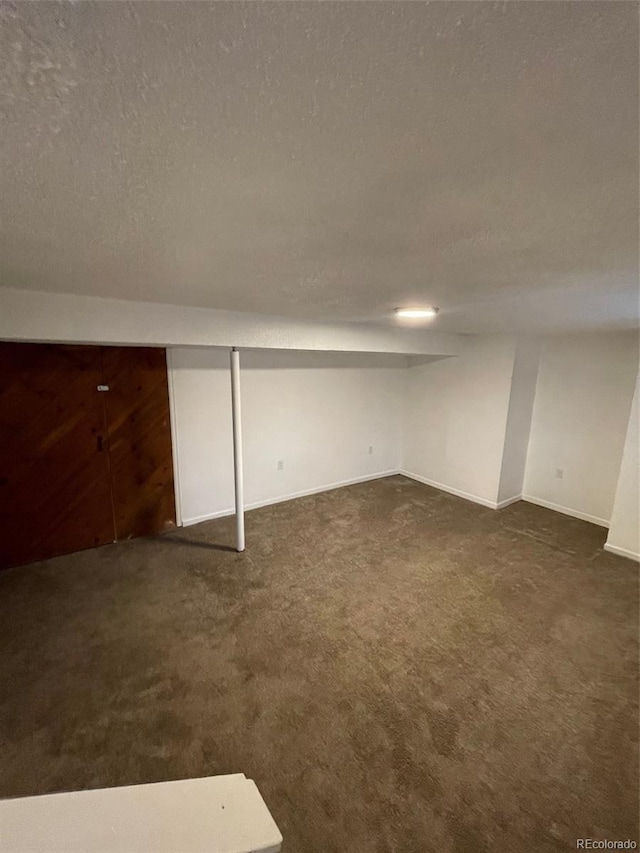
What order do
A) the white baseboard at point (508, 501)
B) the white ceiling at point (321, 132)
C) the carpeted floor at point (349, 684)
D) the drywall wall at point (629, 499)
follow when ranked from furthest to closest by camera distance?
the white baseboard at point (508, 501) → the drywall wall at point (629, 499) → the carpeted floor at point (349, 684) → the white ceiling at point (321, 132)

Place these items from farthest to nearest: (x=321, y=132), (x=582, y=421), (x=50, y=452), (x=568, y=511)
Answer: (x=568, y=511)
(x=582, y=421)
(x=50, y=452)
(x=321, y=132)

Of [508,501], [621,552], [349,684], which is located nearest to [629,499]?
[621,552]

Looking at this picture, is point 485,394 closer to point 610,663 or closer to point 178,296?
point 610,663

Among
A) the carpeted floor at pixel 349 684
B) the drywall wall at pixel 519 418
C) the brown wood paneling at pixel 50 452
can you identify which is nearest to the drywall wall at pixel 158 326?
the brown wood paneling at pixel 50 452

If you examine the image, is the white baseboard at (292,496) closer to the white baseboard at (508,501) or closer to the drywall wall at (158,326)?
the white baseboard at (508,501)

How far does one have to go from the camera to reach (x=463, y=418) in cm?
453

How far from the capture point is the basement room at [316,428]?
46 centimetres

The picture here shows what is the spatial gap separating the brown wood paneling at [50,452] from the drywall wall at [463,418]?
149 inches

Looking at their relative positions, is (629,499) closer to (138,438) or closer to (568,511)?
(568,511)

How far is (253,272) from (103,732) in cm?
216

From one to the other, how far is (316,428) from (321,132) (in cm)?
398

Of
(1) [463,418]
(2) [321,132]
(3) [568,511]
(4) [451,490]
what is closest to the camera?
(2) [321,132]

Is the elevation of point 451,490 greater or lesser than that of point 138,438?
lesser

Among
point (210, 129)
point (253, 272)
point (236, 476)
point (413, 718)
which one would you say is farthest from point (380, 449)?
point (210, 129)
